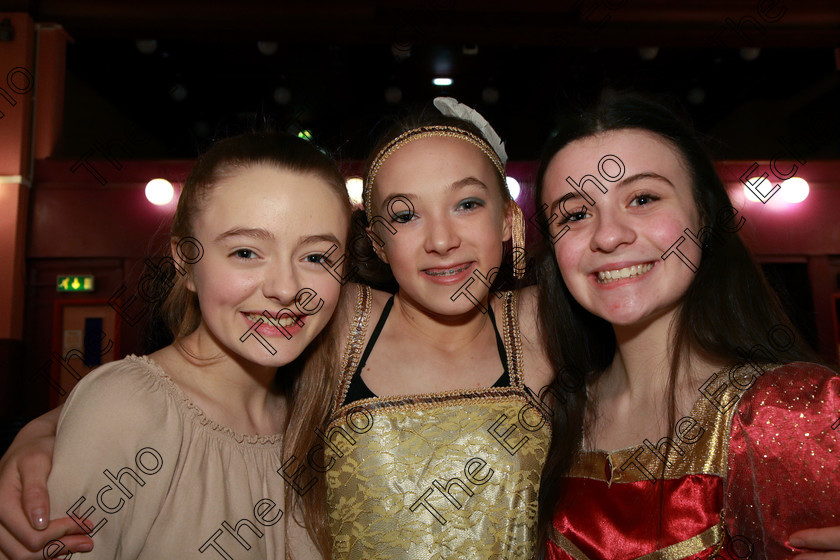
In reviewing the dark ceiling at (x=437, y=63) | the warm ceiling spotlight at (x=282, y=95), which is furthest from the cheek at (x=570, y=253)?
the warm ceiling spotlight at (x=282, y=95)

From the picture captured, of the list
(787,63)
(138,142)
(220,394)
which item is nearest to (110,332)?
(138,142)

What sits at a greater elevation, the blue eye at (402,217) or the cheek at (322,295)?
the blue eye at (402,217)

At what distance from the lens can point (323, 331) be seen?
176cm

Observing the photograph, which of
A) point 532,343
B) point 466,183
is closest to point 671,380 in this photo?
point 532,343

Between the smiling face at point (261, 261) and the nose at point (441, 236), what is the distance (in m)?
0.28

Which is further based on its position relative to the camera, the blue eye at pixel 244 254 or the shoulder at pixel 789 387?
the blue eye at pixel 244 254

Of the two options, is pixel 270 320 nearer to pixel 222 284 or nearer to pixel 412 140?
pixel 222 284

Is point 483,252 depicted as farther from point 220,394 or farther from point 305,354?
point 220,394

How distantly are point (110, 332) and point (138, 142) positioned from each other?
13.0ft

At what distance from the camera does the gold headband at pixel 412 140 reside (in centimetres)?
183

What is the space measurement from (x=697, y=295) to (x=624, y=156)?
1.30 ft

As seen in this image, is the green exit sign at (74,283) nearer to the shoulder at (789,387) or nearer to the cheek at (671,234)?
the cheek at (671,234)

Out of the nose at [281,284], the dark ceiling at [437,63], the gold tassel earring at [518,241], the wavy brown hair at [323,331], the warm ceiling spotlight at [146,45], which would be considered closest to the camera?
the nose at [281,284]

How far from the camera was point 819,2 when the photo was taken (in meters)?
5.37
